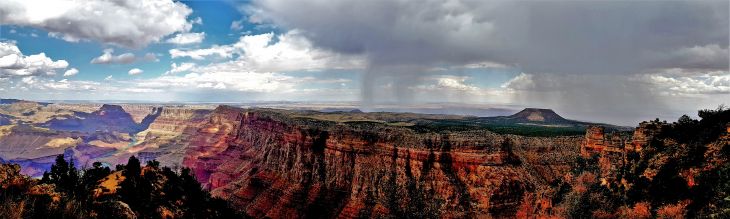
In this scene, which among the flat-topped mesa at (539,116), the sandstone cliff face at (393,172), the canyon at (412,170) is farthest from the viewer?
the flat-topped mesa at (539,116)

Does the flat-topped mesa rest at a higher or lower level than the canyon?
higher

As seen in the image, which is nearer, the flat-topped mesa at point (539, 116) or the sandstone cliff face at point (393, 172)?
the sandstone cliff face at point (393, 172)

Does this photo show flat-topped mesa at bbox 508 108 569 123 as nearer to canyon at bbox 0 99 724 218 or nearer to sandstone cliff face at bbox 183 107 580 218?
canyon at bbox 0 99 724 218

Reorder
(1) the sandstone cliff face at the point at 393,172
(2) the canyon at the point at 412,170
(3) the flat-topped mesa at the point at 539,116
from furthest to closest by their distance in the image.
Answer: (3) the flat-topped mesa at the point at 539,116 → (1) the sandstone cliff face at the point at 393,172 → (2) the canyon at the point at 412,170

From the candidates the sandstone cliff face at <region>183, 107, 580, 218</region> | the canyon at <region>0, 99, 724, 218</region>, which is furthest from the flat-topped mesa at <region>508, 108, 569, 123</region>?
the sandstone cliff face at <region>183, 107, 580, 218</region>

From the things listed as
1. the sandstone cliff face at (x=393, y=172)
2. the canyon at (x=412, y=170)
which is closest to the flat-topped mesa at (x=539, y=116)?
the canyon at (x=412, y=170)

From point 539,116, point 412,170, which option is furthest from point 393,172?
point 539,116

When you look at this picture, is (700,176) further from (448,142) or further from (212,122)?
(212,122)

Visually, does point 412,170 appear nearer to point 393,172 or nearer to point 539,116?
point 393,172

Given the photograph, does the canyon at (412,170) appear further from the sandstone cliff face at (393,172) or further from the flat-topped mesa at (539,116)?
the flat-topped mesa at (539,116)
